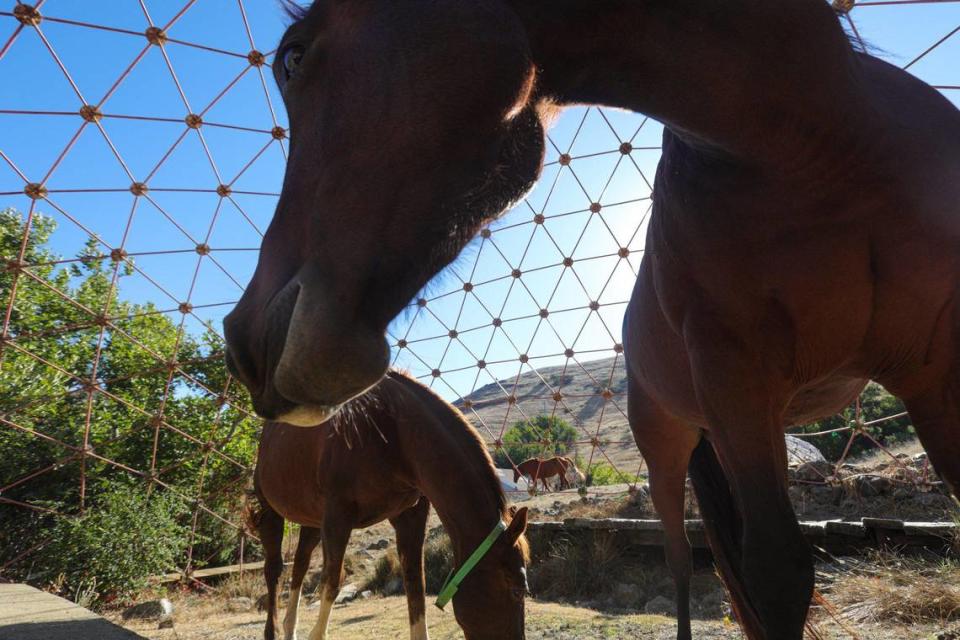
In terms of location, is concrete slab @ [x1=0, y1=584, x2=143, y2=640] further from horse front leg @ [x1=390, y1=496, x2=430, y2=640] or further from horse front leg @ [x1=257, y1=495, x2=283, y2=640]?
horse front leg @ [x1=257, y1=495, x2=283, y2=640]

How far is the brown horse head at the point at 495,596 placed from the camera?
2.76 m

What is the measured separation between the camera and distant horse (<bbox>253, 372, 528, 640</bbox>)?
2883 millimetres

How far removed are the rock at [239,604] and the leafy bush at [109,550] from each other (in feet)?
2.89

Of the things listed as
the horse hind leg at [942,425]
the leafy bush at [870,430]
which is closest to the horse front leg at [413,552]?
the horse hind leg at [942,425]

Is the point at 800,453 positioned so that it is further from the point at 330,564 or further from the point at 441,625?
the point at 330,564

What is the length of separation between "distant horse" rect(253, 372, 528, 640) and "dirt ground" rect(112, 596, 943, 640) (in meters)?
0.66

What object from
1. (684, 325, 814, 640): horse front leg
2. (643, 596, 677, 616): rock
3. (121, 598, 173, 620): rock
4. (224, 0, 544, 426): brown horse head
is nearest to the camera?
(224, 0, 544, 426): brown horse head

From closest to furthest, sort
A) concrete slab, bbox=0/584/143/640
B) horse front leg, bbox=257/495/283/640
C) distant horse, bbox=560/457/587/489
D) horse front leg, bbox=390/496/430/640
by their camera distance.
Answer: concrete slab, bbox=0/584/143/640
horse front leg, bbox=390/496/430/640
horse front leg, bbox=257/495/283/640
distant horse, bbox=560/457/587/489

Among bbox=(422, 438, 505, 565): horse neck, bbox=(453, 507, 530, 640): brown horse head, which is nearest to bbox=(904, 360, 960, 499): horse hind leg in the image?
bbox=(453, 507, 530, 640): brown horse head

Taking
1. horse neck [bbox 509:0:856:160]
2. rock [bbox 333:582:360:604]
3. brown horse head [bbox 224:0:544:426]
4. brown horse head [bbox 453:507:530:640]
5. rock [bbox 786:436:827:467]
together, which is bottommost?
rock [bbox 333:582:360:604]

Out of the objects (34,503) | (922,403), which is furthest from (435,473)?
(34,503)

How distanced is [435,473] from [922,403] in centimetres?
256

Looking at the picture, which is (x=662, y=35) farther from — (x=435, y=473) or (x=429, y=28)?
(x=435, y=473)

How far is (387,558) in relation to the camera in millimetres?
7590
